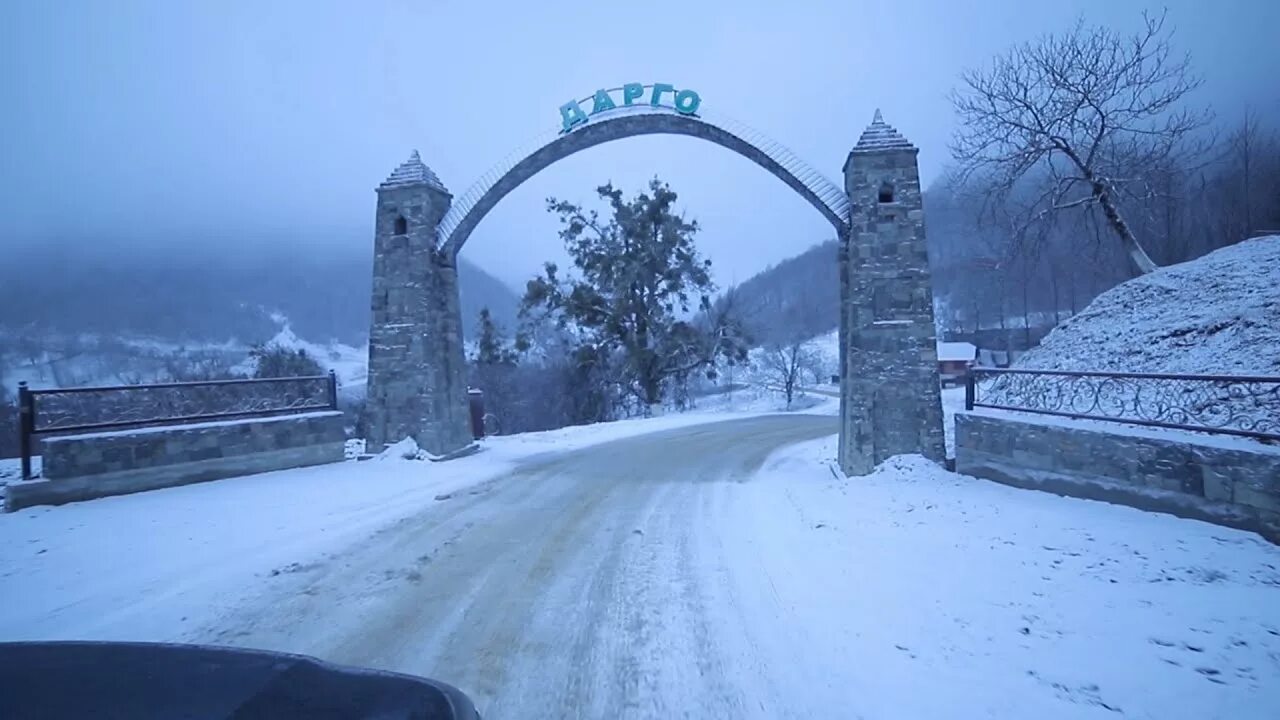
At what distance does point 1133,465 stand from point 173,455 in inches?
458

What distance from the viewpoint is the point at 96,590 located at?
4.50 m

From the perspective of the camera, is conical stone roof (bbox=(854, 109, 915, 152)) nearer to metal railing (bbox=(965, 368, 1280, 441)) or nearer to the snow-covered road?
metal railing (bbox=(965, 368, 1280, 441))

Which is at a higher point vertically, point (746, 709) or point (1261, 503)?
point (1261, 503)

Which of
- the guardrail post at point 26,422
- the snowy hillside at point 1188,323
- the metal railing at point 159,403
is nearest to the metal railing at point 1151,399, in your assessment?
the snowy hillside at point 1188,323

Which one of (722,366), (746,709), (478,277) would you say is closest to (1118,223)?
(746,709)

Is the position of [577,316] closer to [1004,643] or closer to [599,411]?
[599,411]

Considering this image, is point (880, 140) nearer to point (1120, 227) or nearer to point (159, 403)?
point (1120, 227)

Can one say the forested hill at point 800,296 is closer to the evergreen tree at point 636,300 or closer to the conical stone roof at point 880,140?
the evergreen tree at point 636,300

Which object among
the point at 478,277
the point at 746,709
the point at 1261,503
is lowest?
the point at 746,709

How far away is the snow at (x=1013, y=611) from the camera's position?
2992mm

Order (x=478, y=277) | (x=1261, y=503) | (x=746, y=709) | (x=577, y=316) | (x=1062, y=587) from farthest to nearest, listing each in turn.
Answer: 1. (x=478, y=277)
2. (x=577, y=316)
3. (x=1261, y=503)
4. (x=1062, y=587)
5. (x=746, y=709)

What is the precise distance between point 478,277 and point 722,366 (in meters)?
34.9

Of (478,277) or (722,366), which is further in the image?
(478,277)

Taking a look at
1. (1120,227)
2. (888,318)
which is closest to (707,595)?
(888,318)
